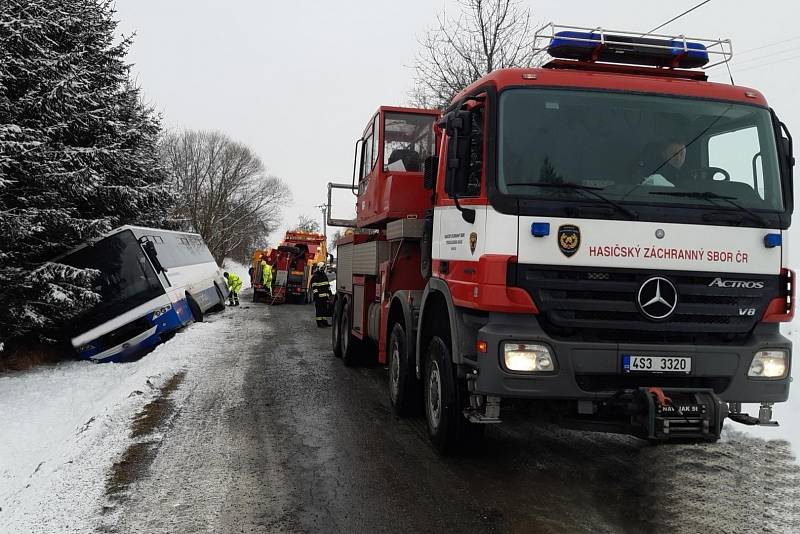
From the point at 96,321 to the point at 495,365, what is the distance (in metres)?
9.52

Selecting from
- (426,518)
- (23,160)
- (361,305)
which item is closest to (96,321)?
(23,160)

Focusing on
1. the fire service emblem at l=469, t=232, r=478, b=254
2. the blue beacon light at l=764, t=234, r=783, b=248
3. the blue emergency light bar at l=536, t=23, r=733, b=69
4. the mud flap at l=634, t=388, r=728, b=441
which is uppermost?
the blue emergency light bar at l=536, t=23, r=733, b=69

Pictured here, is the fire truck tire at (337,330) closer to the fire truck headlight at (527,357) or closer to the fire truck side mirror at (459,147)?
the fire truck side mirror at (459,147)

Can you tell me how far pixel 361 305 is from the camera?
878 cm

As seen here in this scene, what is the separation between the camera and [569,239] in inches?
169

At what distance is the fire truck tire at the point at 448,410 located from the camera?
16.5 ft

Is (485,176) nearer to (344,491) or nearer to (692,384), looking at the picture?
(692,384)

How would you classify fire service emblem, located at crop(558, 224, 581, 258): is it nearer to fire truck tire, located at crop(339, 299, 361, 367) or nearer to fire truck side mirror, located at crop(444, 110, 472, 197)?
fire truck side mirror, located at crop(444, 110, 472, 197)

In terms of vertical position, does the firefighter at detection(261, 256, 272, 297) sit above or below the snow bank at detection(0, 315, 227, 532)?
above

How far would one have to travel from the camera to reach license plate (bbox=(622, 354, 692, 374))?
168 inches

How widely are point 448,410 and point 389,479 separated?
715 millimetres

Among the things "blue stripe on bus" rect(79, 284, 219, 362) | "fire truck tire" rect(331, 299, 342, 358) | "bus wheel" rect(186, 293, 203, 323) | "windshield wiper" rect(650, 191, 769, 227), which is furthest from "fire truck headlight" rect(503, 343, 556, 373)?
"bus wheel" rect(186, 293, 203, 323)

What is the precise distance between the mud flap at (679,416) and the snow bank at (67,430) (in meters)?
3.54

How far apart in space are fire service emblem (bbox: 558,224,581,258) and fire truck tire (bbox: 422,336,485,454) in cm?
137
